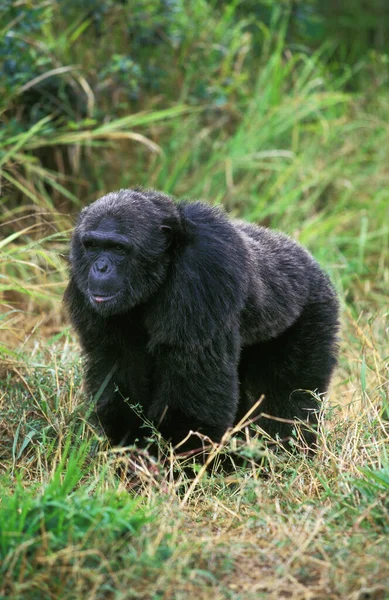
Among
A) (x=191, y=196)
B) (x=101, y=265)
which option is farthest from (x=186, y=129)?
(x=101, y=265)

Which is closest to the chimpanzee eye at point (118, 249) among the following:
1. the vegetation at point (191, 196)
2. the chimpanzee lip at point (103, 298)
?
the chimpanzee lip at point (103, 298)

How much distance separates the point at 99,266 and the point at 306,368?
1424mm

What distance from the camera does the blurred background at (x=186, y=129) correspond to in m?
6.83

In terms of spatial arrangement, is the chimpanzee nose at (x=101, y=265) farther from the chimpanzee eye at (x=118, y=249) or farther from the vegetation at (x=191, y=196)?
the vegetation at (x=191, y=196)

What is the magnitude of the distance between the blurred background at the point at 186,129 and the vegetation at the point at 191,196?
0.08 ft

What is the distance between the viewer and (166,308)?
411cm

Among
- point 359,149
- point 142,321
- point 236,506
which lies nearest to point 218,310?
point 142,321

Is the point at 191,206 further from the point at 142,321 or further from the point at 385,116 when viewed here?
the point at 385,116

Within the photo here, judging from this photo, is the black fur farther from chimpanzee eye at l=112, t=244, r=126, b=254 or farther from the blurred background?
the blurred background

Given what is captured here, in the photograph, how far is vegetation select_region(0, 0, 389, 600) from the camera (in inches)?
113

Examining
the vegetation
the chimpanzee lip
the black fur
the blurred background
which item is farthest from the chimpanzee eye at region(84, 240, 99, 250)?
the blurred background

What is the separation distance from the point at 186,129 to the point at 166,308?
4027 mm

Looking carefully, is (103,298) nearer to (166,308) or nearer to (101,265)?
(101,265)

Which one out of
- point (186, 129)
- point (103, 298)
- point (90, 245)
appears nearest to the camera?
point (103, 298)
